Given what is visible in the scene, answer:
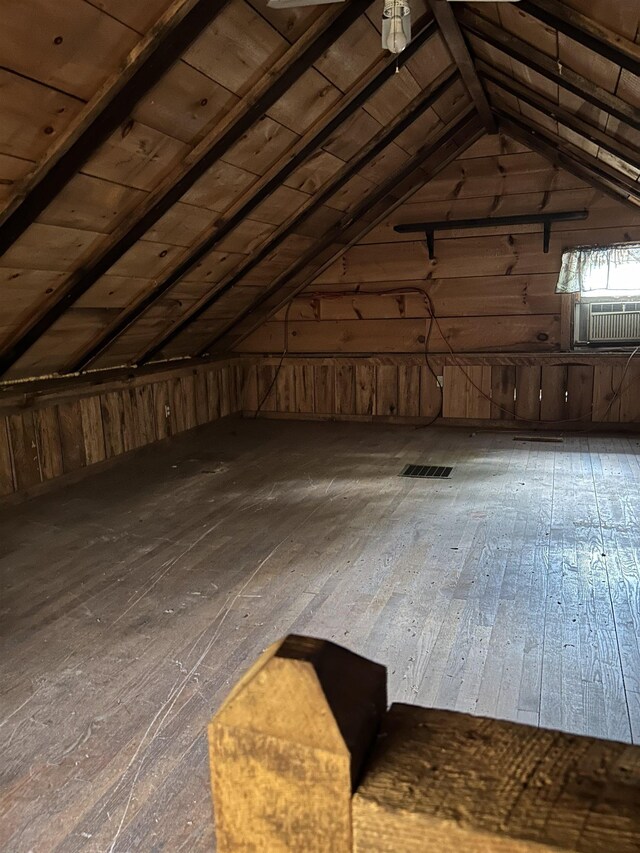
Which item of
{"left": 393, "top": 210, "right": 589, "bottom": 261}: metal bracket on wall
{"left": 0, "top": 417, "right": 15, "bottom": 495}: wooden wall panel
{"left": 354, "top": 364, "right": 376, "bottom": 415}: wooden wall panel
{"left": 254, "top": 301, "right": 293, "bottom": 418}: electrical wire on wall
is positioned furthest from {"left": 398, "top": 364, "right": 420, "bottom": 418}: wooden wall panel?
{"left": 0, "top": 417, "right": 15, "bottom": 495}: wooden wall panel

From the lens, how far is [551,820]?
41 cm

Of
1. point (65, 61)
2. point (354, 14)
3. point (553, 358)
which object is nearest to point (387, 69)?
point (354, 14)

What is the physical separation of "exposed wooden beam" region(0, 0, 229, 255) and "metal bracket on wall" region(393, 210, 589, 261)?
362cm

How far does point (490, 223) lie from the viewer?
5324mm

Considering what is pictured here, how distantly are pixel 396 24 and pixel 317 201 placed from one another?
2.46 m

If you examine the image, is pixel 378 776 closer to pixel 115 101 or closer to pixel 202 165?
pixel 115 101

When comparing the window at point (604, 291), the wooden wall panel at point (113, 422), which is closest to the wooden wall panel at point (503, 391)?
the window at point (604, 291)

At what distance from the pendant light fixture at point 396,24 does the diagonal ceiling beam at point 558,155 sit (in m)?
2.80

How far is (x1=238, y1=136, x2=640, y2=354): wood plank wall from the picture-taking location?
16.9 ft

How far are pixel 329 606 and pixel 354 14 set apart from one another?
2379 millimetres

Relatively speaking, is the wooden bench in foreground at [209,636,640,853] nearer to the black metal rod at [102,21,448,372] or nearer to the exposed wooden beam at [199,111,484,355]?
the black metal rod at [102,21,448,372]

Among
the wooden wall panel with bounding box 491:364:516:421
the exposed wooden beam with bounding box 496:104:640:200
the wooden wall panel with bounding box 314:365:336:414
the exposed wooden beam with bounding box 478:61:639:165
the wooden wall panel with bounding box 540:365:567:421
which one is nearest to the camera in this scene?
the exposed wooden beam with bounding box 478:61:639:165

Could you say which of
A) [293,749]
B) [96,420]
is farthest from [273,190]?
[293,749]

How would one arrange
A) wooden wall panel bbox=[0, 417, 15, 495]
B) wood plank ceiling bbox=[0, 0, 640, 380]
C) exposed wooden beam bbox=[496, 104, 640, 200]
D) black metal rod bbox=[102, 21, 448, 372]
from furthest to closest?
exposed wooden beam bbox=[496, 104, 640, 200] < wooden wall panel bbox=[0, 417, 15, 495] < black metal rod bbox=[102, 21, 448, 372] < wood plank ceiling bbox=[0, 0, 640, 380]
